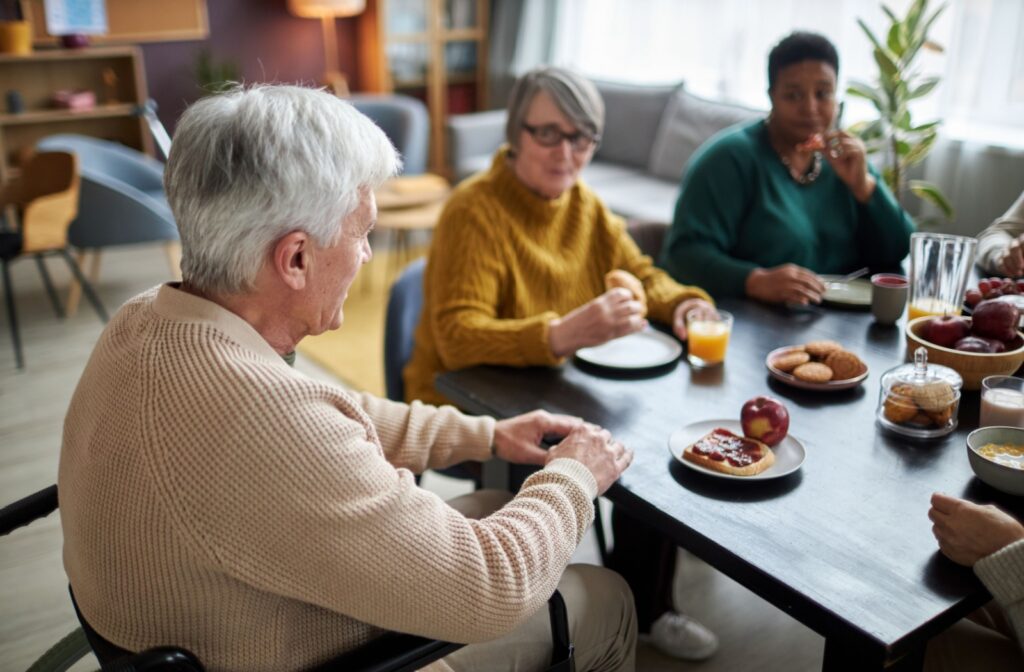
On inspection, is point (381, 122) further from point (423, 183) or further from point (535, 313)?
point (535, 313)

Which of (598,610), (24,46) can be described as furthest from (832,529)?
(24,46)

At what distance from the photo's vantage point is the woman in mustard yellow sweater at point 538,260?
1.84 metres

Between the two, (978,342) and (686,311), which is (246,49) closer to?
(686,311)

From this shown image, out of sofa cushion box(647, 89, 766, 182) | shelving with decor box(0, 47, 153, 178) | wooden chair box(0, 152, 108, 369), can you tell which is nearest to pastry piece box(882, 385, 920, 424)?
sofa cushion box(647, 89, 766, 182)

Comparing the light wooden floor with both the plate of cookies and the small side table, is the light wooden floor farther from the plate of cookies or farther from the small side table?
the small side table

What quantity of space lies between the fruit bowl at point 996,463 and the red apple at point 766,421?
254 mm

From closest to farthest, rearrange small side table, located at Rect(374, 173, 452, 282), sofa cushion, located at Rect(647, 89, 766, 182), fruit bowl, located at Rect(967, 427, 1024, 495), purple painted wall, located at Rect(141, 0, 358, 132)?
fruit bowl, located at Rect(967, 427, 1024, 495) → small side table, located at Rect(374, 173, 452, 282) → sofa cushion, located at Rect(647, 89, 766, 182) → purple painted wall, located at Rect(141, 0, 358, 132)

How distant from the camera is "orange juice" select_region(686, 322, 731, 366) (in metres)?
1.69

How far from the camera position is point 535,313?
6.47 ft

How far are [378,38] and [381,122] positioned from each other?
90 centimetres

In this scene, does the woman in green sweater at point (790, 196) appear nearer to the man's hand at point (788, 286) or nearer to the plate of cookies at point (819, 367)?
the man's hand at point (788, 286)

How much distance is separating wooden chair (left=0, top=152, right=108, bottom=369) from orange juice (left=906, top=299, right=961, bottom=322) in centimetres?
326

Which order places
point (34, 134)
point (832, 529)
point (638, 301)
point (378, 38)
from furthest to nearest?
point (378, 38)
point (34, 134)
point (638, 301)
point (832, 529)

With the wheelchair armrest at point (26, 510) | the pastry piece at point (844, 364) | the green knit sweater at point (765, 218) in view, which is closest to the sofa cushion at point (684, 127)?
the green knit sweater at point (765, 218)
